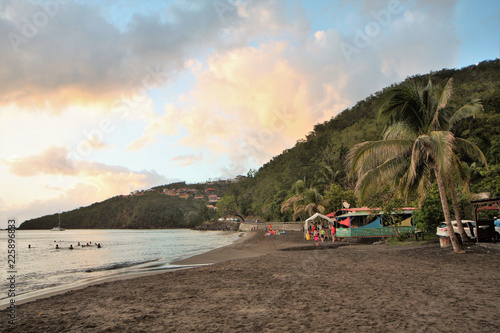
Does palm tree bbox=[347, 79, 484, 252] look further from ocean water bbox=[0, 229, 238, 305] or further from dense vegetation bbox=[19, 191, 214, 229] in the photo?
dense vegetation bbox=[19, 191, 214, 229]

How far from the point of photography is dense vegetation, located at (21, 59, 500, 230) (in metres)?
28.8

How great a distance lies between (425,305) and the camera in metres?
5.70

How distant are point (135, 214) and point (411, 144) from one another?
170 metres

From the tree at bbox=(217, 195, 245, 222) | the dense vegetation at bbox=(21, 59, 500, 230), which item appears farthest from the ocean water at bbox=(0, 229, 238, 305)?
the tree at bbox=(217, 195, 245, 222)

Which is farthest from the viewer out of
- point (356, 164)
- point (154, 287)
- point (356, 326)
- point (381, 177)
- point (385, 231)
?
point (385, 231)

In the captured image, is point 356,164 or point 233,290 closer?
point 233,290

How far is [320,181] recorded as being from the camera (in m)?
48.7

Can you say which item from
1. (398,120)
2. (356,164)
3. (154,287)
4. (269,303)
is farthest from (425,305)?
(398,120)

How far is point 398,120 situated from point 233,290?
10451 mm

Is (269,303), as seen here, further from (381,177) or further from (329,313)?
(381,177)

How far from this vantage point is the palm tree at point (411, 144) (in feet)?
41.1

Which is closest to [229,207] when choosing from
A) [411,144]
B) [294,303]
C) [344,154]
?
[344,154]

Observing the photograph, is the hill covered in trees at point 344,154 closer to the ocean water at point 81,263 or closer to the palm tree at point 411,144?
the palm tree at point 411,144

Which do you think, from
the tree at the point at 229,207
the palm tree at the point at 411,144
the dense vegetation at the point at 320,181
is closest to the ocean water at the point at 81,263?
the palm tree at the point at 411,144
